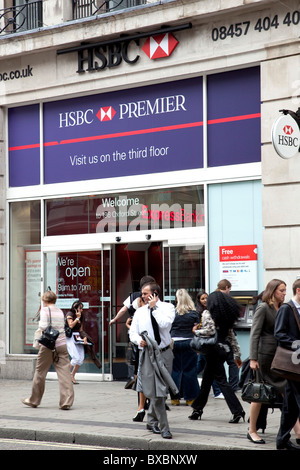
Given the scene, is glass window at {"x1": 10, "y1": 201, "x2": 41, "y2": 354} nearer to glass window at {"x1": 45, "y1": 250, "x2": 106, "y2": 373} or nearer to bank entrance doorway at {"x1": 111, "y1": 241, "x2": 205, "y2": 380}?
glass window at {"x1": 45, "y1": 250, "x2": 106, "y2": 373}

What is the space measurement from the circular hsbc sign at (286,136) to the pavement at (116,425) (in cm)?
394

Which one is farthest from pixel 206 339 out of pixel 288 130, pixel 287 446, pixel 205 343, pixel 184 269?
pixel 184 269

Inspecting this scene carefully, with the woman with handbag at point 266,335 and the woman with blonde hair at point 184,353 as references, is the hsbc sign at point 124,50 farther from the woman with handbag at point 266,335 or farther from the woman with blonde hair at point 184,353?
the woman with handbag at point 266,335

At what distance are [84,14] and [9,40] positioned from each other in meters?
1.67

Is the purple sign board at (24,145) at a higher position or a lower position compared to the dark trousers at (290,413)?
higher

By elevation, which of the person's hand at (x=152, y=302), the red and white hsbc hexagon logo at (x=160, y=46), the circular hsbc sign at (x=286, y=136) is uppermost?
the red and white hsbc hexagon logo at (x=160, y=46)

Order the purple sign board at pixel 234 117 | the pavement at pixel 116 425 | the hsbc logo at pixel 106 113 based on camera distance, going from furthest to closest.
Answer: the hsbc logo at pixel 106 113 → the purple sign board at pixel 234 117 → the pavement at pixel 116 425

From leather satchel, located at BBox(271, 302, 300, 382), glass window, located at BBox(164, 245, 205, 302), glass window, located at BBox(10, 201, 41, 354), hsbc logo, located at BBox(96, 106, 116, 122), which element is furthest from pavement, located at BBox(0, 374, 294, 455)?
hsbc logo, located at BBox(96, 106, 116, 122)

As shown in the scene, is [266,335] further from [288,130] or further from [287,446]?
[288,130]

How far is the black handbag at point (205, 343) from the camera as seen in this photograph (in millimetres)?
10570

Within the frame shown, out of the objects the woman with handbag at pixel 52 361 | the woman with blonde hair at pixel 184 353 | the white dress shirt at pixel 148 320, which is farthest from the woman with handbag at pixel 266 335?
the woman with handbag at pixel 52 361

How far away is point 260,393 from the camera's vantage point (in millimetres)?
8875

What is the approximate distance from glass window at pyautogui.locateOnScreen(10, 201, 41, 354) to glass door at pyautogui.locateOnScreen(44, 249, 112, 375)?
21.6 inches
